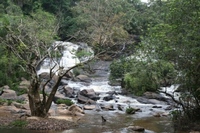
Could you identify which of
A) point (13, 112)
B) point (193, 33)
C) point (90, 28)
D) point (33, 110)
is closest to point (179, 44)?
point (193, 33)

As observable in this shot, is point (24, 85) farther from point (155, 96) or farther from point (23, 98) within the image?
point (155, 96)

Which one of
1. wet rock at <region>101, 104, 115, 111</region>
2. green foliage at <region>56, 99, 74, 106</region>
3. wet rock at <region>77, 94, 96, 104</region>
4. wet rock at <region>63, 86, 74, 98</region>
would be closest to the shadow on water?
wet rock at <region>101, 104, 115, 111</region>

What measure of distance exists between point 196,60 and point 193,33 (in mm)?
1293

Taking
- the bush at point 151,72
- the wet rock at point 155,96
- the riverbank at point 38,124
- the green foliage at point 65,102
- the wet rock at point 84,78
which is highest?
the bush at point 151,72

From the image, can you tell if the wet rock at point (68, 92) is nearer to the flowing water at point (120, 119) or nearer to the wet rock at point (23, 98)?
the flowing water at point (120, 119)

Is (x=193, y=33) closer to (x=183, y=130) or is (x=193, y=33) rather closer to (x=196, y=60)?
(x=196, y=60)

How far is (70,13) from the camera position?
53188 mm

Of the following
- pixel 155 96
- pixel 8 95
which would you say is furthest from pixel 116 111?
pixel 8 95

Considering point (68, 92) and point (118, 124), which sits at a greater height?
point (68, 92)

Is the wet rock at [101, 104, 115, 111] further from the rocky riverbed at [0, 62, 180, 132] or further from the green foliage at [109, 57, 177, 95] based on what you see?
the green foliage at [109, 57, 177, 95]

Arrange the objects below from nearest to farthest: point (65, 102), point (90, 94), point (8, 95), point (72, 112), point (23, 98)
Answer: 1. point (72, 112)
2. point (65, 102)
3. point (23, 98)
4. point (8, 95)
5. point (90, 94)

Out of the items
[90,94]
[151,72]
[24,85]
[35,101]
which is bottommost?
[90,94]

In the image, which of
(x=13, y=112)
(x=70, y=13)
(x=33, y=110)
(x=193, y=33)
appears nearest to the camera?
(x=193, y=33)

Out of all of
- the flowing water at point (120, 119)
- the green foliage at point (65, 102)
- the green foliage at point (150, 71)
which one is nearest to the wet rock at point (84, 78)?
the flowing water at point (120, 119)
